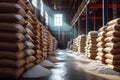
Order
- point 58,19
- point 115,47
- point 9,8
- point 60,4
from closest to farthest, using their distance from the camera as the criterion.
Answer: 1. point 9,8
2. point 115,47
3. point 60,4
4. point 58,19

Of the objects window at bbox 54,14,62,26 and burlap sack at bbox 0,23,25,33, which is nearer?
burlap sack at bbox 0,23,25,33

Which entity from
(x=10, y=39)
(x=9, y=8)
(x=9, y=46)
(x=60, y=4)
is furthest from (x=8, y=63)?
(x=60, y=4)

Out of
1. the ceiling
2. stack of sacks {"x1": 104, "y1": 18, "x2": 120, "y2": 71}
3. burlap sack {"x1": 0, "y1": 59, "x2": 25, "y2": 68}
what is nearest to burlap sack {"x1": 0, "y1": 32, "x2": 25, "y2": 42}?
burlap sack {"x1": 0, "y1": 59, "x2": 25, "y2": 68}

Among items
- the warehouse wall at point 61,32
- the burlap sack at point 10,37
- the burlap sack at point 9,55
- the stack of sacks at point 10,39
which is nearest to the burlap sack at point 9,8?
the stack of sacks at point 10,39

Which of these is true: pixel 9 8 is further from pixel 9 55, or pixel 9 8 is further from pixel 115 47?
pixel 115 47

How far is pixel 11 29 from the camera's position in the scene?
4.12 m

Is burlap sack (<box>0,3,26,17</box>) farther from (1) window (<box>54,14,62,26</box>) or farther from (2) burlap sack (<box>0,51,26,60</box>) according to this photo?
(1) window (<box>54,14,62,26</box>)

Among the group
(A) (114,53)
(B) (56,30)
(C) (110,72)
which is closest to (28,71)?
(C) (110,72)

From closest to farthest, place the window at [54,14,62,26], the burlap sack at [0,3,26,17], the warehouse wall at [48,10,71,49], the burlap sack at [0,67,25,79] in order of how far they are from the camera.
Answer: the burlap sack at [0,67,25,79] < the burlap sack at [0,3,26,17] < the warehouse wall at [48,10,71,49] < the window at [54,14,62,26]

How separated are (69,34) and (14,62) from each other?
31.5m

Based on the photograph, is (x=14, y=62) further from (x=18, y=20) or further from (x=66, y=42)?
(x=66, y=42)

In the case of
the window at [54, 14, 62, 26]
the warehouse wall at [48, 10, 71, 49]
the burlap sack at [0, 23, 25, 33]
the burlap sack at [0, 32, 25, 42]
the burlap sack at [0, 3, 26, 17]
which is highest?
the window at [54, 14, 62, 26]

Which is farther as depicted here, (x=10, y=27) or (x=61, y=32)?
(x=61, y=32)

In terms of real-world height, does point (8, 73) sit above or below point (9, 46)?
below
